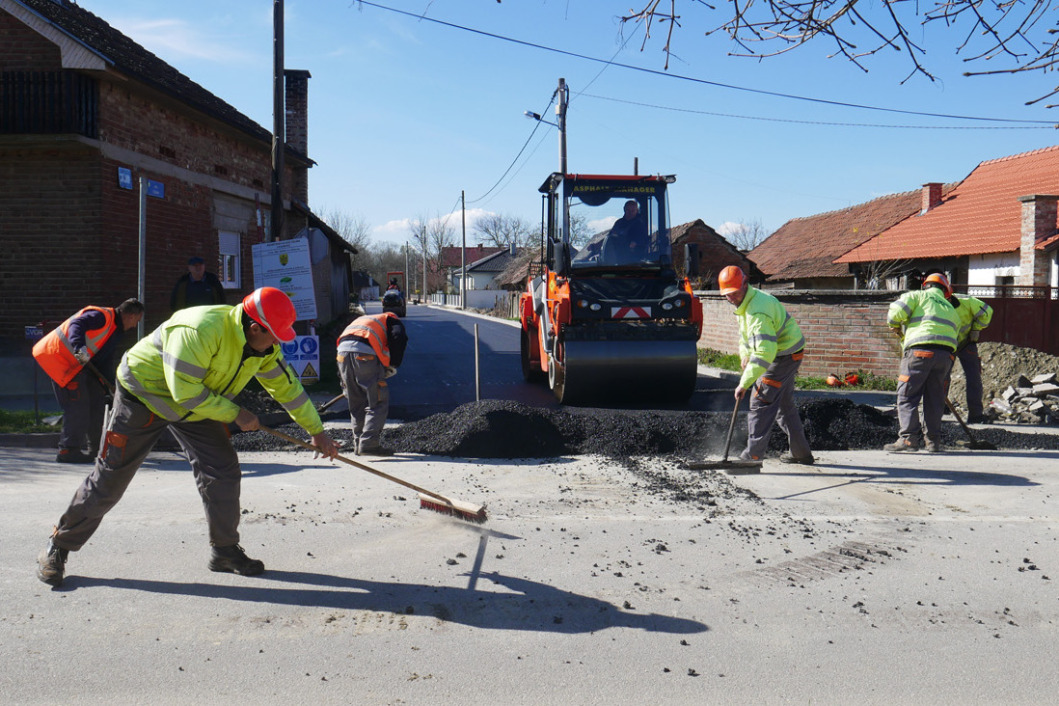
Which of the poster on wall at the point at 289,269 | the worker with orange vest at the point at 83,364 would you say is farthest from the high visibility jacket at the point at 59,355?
the poster on wall at the point at 289,269

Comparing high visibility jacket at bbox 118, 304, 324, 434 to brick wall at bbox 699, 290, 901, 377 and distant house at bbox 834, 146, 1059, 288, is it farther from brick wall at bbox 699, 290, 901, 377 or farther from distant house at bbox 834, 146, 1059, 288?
distant house at bbox 834, 146, 1059, 288

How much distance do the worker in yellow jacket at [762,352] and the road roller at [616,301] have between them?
3154 millimetres

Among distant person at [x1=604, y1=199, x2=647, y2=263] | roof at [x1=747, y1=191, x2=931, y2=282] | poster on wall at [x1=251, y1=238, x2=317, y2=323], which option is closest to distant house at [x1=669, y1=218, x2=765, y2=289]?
roof at [x1=747, y1=191, x2=931, y2=282]

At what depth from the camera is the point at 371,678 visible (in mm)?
3465

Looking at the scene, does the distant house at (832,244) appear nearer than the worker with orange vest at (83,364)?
No

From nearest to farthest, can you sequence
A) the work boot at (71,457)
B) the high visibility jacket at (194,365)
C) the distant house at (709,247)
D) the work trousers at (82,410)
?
the high visibility jacket at (194,365), the work trousers at (82,410), the work boot at (71,457), the distant house at (709,247)

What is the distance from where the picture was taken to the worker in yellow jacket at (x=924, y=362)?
8.38 meters

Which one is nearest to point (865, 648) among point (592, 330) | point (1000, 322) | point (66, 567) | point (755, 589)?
point (755, 589)

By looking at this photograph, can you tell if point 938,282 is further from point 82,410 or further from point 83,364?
point 82,410

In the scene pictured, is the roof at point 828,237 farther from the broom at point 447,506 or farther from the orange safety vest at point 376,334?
the broom at point 447,506

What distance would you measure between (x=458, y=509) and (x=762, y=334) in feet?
9.94

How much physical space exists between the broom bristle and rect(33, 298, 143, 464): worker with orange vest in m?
3.23

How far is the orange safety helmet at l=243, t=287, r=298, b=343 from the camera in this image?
170 inches

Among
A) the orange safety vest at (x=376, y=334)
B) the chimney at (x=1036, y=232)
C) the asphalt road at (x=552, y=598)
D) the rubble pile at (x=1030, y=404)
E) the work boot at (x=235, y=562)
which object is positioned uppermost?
the chimney at (x=1036, y=232)
